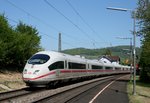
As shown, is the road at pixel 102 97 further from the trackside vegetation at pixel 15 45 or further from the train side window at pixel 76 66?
Answer: the trackside vegetation at pixel 15 45

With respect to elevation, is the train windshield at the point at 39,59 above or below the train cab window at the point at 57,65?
above

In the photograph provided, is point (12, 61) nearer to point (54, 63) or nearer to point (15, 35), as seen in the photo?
point (15, 35)

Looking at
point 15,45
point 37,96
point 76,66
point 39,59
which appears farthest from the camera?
point 15,45

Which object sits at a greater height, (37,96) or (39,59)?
(39,59)

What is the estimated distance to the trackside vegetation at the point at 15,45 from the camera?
41.4m

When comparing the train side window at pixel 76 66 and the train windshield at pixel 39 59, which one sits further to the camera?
the train side window at pixel 76 66

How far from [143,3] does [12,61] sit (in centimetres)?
1973

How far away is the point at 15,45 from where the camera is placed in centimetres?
4466

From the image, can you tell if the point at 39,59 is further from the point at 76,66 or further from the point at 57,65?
the point at 76,66

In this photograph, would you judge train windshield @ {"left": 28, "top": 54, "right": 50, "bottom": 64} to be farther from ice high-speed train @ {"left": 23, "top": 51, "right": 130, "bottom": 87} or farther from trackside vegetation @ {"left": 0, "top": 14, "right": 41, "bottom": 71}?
trackside vegetation @ {"left": 0, "top": 14, "right": 41, "bottom": 71}

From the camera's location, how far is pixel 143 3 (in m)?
49.2

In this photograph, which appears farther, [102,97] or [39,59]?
[39,59]

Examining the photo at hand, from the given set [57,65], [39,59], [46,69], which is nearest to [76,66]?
[57,65]

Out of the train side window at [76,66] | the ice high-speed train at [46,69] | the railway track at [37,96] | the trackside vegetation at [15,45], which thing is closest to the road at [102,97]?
the railway track at [37,96]
